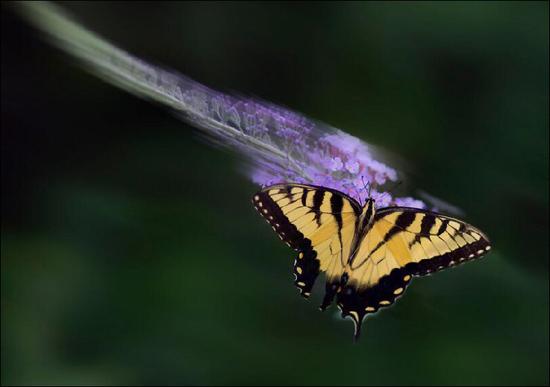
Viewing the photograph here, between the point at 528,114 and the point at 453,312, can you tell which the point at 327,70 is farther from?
the point at 453,312

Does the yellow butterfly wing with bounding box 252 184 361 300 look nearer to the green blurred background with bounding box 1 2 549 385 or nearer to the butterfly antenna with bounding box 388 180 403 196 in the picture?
the butterfly antenna with bounding box 388 180 403 196

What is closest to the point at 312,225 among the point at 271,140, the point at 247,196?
the point at 271,140

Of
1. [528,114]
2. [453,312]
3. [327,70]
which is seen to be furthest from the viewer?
[327,70]

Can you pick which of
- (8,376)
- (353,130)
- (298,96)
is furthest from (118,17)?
(8,376)

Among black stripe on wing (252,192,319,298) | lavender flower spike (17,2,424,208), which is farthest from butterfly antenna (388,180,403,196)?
black stripe on wing (252,192,319,298)

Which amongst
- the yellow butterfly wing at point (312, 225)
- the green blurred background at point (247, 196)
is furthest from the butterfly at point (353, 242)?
the green blurred background at point (247, 196)

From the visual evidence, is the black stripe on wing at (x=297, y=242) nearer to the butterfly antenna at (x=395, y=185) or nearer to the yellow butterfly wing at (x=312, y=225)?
the yellow butterfly wing at (x=312, y=225)
